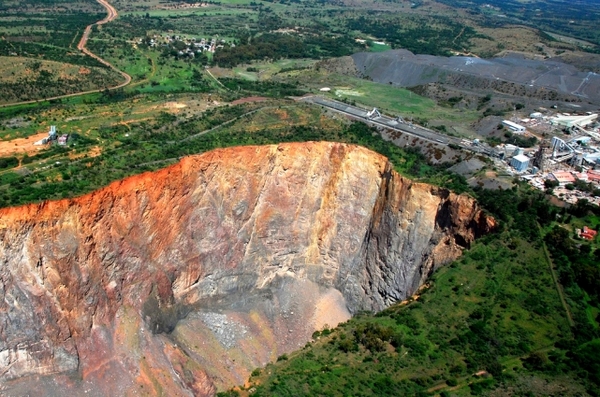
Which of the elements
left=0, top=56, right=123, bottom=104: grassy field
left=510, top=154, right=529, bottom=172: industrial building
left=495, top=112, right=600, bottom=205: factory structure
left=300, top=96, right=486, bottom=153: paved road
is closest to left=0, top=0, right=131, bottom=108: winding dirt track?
left=0, top=56, right=123, bottom=104: grassy field

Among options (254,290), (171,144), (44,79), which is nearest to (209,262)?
(254,290)

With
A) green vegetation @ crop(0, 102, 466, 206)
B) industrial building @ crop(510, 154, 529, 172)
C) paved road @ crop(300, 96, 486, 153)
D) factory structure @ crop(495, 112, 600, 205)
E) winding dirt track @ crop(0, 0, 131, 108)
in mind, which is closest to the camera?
green vegetation @ crop(0, 102, 466, 206)

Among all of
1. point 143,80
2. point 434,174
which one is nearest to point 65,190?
point 434,174

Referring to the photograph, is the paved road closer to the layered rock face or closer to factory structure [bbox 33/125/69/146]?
the layered rock face

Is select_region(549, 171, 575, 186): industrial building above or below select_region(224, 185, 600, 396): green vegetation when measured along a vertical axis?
above

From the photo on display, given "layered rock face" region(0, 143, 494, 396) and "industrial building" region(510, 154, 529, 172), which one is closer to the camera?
"layered rock face" region(0, 143, 494, 396)

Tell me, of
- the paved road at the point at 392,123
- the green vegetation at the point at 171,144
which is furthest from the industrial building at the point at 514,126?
the green vegetation at the point at 171,144

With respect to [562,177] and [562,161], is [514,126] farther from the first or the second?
[562,177]

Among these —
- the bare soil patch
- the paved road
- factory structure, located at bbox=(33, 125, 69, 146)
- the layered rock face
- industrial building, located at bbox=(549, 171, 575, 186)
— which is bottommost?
the layered rock face
